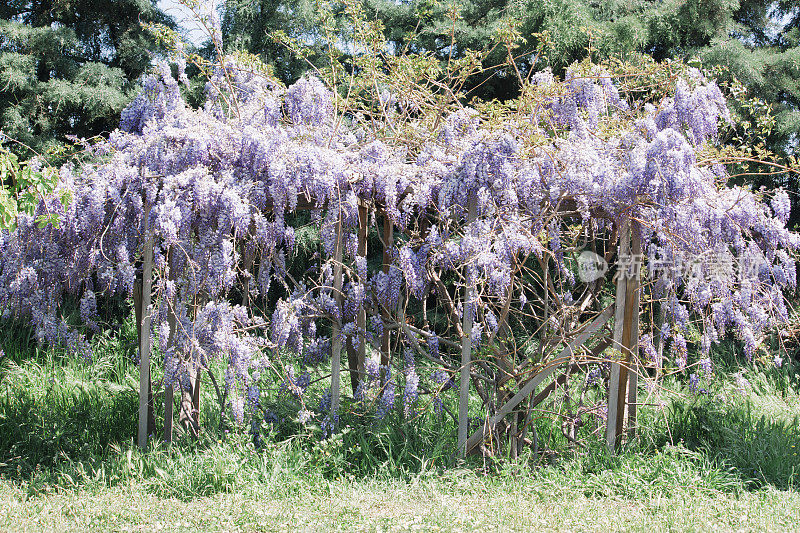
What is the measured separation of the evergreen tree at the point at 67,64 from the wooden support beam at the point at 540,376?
20.7ft

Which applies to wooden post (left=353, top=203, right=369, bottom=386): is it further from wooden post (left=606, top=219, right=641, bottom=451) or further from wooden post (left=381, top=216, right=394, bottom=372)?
wooden post (left=606, top=219, right=641, bottom=451)

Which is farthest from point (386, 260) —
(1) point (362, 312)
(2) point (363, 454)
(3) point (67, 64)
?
(3) point (67, 64)

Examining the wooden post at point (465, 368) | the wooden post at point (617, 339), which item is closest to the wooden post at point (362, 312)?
the wooden post at point (465, 368)

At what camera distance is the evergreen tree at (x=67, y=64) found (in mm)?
8516

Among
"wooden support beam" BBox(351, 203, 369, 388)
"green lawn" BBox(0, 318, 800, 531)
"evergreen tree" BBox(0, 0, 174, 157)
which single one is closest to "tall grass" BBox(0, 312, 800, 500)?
"green lawn" BBox(0, 318, 800, 531)

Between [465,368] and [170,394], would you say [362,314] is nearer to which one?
[465,368]

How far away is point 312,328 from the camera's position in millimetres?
4582

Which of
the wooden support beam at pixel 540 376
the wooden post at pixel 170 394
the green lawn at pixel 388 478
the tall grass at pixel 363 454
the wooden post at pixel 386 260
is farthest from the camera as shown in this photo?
the wooden post at pixel 386 260

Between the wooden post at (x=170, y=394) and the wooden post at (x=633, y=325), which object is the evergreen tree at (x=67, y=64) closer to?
the wooden post at (x=170, y=394)

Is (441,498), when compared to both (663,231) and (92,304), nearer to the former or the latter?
(663,231)

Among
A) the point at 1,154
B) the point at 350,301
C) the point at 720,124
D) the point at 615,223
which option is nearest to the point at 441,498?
the point at 350,301

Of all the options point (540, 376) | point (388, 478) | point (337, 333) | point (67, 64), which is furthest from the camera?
point (67, 64)

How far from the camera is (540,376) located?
13.7ft

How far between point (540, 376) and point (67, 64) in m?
7.86
